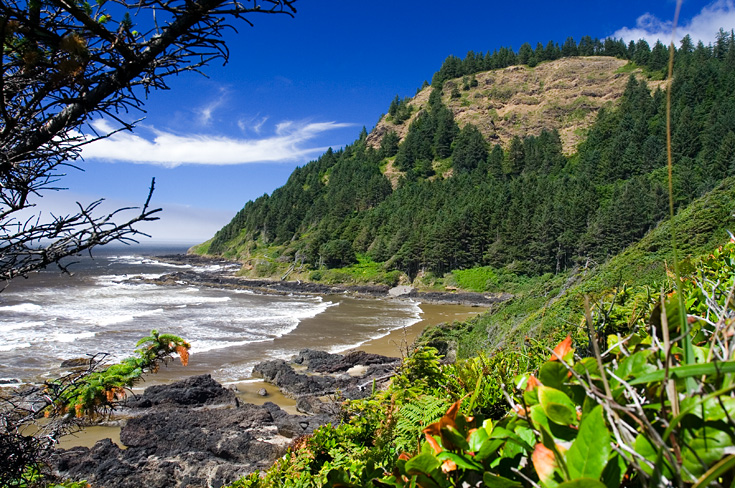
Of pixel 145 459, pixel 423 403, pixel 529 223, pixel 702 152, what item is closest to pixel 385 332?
pixel 145 459

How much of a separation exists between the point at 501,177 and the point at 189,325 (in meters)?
57.2

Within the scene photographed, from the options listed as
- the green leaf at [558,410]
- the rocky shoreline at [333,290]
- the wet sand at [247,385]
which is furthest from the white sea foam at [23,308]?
the green leaf at [558,410]

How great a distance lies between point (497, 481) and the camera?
2.69ft

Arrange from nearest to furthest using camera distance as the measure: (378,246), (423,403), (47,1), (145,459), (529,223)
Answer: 1. (47,1)
2. (423,403)
3. (145,459)
4. (529,223)
5. (378,246)

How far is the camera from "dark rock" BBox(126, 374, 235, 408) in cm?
1185

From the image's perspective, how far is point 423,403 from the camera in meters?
2.98

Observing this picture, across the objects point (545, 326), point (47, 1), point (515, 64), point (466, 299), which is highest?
point (515, 64)

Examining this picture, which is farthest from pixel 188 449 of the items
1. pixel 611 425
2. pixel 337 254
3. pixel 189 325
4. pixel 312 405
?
pixel 337 254

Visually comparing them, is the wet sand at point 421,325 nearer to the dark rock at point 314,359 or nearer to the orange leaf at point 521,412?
the dark rock at point 314,359

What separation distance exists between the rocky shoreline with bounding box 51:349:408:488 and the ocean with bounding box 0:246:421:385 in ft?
8.71

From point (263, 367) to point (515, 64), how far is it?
104 m

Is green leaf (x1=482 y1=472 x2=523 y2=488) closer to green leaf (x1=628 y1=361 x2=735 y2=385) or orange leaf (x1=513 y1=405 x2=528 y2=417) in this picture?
orange leaf (x1=513 y1=405 x2=528 y2=417)

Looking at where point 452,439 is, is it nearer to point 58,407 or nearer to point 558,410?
point 558,410

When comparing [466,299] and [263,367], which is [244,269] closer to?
[466,299]
